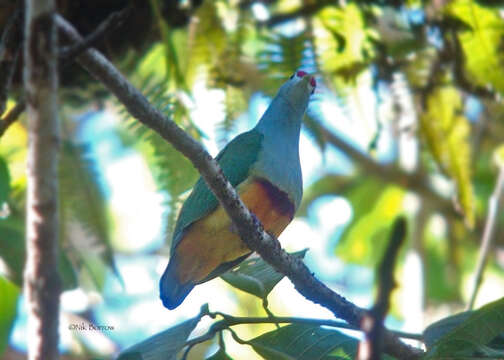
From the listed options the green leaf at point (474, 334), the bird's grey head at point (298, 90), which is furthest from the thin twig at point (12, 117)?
the bird's grey head at point (298, 90)

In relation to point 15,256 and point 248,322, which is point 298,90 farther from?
point 248,322

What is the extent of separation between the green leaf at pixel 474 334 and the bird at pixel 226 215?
0.98m

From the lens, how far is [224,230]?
9.98 ft

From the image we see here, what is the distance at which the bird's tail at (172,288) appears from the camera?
123 inches

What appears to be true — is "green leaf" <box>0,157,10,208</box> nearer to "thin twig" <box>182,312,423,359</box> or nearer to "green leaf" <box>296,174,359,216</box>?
"thin twig" <box>182,312,423,359</box>

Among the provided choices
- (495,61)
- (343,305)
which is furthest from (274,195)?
(495,61)

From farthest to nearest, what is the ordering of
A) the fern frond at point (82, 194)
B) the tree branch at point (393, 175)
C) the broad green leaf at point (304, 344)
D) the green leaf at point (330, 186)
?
1. the green leaf at point (330, 186)
2. the tree branch at point (393, 175)
3. the fern frond at point (82, 194)
4. the broad green leaf at point (304, 344)

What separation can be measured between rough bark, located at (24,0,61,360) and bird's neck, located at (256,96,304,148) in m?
1.81

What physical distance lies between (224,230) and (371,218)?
2.74 metres

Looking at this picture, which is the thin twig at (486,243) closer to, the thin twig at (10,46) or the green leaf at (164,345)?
the green leaf at (164,345)

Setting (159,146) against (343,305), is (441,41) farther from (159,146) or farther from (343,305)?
(343,305)

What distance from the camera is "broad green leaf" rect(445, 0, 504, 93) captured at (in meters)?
3.59

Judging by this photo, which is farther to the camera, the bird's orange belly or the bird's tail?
the bird's tail

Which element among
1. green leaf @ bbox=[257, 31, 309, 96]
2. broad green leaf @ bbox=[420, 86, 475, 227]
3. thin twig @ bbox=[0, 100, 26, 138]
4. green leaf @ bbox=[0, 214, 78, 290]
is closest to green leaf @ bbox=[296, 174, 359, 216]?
broad green leaf @ bbox=[420, 86, 475, 227]
